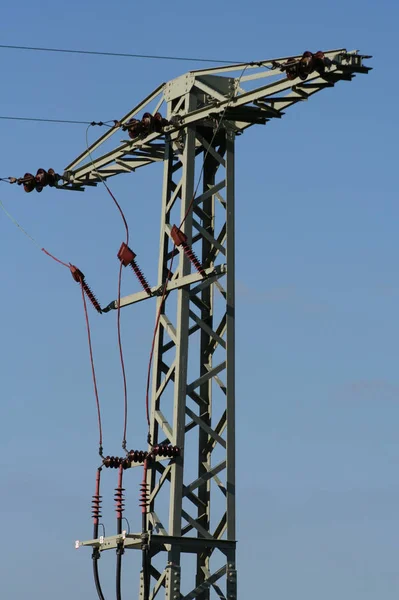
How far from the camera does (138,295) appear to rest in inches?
1187

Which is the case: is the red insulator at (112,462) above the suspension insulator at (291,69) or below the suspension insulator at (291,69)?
below

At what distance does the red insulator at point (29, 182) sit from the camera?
3297cm

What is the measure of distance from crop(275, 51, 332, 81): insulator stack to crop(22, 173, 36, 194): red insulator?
725 cm

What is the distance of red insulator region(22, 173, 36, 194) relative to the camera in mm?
32969

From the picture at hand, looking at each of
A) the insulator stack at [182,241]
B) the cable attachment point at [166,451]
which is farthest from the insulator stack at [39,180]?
the cable attachment point at [166,451]

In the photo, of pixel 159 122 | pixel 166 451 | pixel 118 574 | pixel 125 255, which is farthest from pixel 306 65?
pixel 118 574

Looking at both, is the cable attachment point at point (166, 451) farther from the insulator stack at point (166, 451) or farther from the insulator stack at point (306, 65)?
the insulator stack at point (306, 65)

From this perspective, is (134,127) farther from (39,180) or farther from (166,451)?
(166,451)

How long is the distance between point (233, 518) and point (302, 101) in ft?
21.5

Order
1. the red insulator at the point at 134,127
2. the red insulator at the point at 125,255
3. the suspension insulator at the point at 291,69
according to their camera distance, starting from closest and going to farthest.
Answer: the suspension insulator at the point at 291,69 < the red insulator at the point at 134,127 < the red insulator at the point at 125,255

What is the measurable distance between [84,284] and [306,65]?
22.2 feet

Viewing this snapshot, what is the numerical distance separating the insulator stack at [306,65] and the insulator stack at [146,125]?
3031 millimetres

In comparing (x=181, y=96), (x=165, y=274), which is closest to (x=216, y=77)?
(x=181, y=96)

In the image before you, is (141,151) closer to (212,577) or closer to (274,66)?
(274,66)
